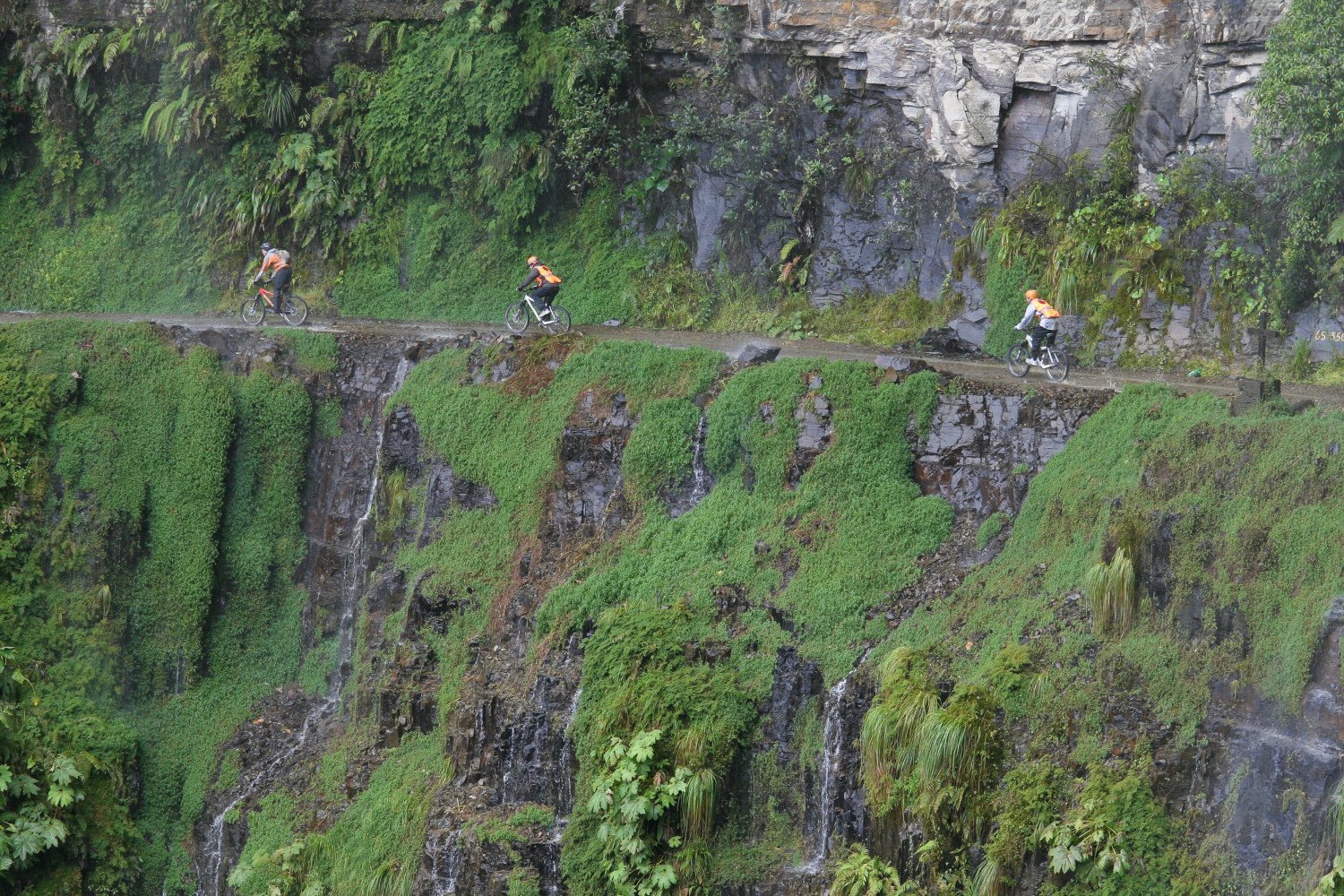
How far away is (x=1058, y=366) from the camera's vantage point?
20688mm

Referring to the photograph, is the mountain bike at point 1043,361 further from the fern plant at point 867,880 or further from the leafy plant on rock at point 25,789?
the leafy plant on rock at point 25,789

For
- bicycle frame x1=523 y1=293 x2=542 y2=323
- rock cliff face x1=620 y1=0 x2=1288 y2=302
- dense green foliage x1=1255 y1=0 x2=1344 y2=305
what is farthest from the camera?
bicycle frame x1=523 y1=293 x2=542 y2=323

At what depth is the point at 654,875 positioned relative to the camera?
1716cm

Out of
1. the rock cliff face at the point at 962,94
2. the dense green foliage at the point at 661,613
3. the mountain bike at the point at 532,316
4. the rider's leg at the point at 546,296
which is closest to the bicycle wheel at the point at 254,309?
the dense green foliage at the point at 661,613

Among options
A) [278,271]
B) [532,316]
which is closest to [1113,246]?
[532,316]

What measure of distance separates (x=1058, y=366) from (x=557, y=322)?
338 inches

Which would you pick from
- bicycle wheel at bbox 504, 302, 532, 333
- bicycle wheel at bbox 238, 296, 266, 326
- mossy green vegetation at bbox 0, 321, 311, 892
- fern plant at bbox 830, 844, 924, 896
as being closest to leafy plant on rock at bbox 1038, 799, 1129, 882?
fern plant at bbox 830, 844, 924, 896

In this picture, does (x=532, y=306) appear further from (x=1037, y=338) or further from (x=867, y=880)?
(x=867, y=880)

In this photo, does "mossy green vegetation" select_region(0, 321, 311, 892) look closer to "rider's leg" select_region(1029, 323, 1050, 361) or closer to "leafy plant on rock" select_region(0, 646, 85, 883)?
"leafy plant on rock" select_region(0, 646, 85, 883)

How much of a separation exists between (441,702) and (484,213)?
11.2m

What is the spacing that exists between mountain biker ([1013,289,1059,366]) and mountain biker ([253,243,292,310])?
13.3 m

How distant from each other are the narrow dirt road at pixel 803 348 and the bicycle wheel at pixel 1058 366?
0.49ft

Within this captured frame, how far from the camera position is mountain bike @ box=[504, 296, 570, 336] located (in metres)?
A: 24.3

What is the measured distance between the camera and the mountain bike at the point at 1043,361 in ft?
67.9
